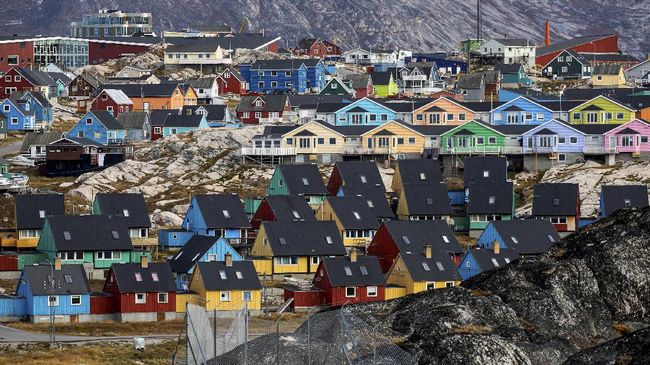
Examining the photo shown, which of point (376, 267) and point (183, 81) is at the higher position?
point (183, 81)

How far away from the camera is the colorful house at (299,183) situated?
315 ft

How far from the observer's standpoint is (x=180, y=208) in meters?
93.9

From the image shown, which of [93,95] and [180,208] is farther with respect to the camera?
[93,95]

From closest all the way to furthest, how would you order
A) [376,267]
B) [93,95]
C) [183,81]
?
[376,267] → [93,95] → [183,81]

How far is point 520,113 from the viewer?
4766 inches

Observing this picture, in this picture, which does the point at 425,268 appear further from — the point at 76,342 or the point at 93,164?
the point at 93,164

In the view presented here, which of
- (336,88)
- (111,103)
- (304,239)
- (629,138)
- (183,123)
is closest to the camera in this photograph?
(304,239)

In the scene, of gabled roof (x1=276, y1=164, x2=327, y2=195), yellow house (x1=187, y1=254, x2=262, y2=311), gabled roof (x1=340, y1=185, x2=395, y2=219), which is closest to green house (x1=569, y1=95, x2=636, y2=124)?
gabled roof (x1=276, y1=164, x2=327, y2=195)

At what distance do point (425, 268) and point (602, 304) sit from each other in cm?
3808

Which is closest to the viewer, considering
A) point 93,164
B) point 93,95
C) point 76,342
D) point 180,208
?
point 76,342

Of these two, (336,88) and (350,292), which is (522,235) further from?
(336,88)

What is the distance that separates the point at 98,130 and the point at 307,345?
280 ft

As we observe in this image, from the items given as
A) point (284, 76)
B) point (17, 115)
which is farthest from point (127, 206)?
point (284, 76)

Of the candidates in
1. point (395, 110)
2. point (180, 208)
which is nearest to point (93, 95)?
point (395, 110)
